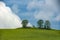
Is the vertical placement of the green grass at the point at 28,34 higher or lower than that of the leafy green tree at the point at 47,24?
lower

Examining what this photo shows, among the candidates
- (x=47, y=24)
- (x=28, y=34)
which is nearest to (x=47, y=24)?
(x=47, y=24)

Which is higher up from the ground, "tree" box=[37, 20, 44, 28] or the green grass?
"tree" box=[37, 20, 44, 28]

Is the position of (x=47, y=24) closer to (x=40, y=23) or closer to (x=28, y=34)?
(x=40, y=23)

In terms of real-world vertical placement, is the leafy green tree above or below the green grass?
above

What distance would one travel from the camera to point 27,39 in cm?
160

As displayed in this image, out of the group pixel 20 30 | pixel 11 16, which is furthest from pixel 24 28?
pixel 11 16

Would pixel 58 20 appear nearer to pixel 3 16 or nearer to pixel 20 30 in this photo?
pixel 20 30

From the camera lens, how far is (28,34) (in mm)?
1639

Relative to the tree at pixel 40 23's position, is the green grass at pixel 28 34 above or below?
below

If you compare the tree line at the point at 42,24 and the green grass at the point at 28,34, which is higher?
the tree line at the point at 42,24

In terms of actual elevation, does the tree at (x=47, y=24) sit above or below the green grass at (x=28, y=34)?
above

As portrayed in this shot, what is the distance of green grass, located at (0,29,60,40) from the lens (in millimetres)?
1606

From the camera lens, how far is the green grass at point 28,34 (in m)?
1.61

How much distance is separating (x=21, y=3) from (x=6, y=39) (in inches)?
17.3
